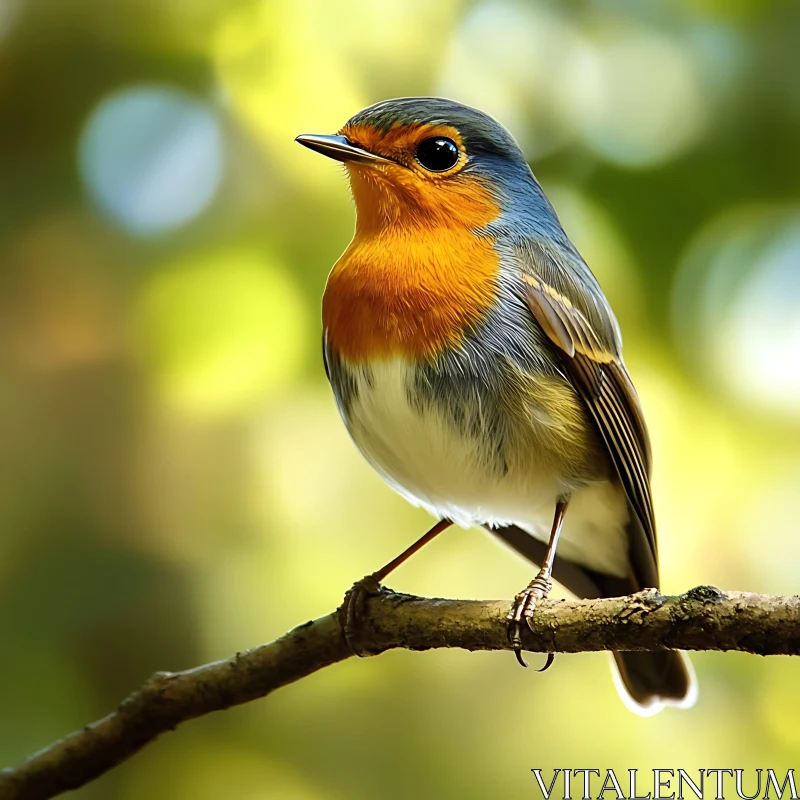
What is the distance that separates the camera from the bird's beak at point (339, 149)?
1789 mm

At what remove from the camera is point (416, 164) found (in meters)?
1.91

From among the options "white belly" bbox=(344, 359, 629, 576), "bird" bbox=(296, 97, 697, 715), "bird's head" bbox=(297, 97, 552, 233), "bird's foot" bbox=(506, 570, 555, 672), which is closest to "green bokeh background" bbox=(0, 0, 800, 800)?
"white belly" bbox=(344, 359, 629, 576)

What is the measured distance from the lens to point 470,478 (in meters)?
1.91

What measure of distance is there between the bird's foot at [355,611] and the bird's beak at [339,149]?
2.74 ft

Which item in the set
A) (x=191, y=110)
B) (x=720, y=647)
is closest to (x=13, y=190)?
(x=191, y=110)

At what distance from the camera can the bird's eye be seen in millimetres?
1926

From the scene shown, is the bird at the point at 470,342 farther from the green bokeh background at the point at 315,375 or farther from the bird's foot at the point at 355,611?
the green bokeh background at the point at 315,375

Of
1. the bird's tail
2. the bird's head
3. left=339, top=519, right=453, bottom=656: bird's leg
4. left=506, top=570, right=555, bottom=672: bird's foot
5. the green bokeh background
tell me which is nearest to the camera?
left=506, top=570, right=555, bottom=672: bird's foot

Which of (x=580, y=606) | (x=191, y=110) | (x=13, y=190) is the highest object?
(x=191, y=110)

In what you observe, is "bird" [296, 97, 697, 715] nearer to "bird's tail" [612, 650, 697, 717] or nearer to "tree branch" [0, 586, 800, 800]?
"tree branch" [0, 586, 800, 800]

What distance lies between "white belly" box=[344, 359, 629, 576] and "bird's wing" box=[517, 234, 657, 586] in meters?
0.07

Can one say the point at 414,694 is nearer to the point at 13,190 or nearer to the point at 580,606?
the point at 580,606

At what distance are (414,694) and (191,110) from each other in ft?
6.70

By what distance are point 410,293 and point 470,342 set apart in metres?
0.15
